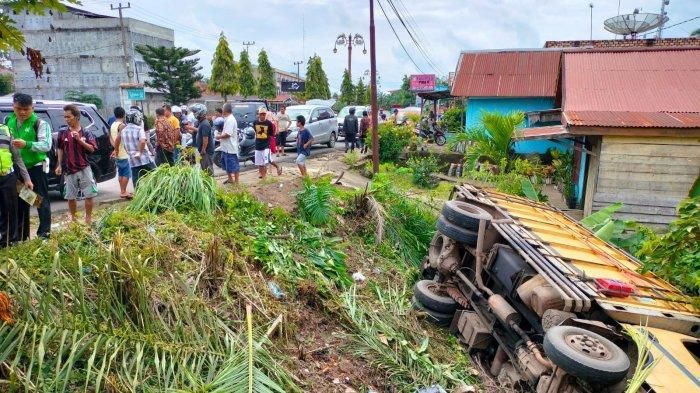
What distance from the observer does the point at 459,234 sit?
224 inches

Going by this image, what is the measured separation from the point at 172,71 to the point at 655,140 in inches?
1324

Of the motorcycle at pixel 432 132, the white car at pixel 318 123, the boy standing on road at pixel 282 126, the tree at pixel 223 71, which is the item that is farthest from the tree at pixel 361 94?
the boy standing on road at pixel 282 126

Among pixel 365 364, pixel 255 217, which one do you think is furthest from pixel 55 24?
pixel 365 364

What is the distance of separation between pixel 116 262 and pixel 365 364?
7.52 ft

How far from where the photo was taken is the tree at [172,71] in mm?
34281

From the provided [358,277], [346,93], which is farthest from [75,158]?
[346,93]

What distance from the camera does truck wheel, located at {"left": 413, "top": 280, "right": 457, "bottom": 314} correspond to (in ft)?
18.2

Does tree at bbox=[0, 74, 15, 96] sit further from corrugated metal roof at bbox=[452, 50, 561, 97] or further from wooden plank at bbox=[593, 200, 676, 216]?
wooden plank at bbox=[593, 200, 676, 216]

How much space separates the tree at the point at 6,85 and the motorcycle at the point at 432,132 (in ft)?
111

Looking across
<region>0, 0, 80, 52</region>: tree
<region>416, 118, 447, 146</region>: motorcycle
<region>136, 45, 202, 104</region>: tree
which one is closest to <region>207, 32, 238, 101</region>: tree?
<region>136, 45, 202, 104</region>: tree

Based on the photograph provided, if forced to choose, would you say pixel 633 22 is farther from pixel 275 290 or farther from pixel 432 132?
pixel 275 290

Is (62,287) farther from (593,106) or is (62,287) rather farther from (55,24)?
(55,24)

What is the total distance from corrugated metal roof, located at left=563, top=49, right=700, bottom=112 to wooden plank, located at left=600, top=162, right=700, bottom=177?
108 cm

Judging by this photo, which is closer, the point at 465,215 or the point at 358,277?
the point at 465,215
